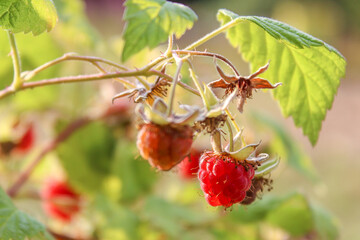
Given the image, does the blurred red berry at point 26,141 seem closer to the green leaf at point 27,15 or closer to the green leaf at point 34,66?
the green leaf at point 34,66

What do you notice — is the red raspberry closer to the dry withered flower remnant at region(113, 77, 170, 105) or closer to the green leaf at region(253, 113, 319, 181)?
the dry withered flower remnant at region(113, 77, 170, 105)

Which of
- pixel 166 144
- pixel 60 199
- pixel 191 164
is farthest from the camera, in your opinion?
pixel 60 199

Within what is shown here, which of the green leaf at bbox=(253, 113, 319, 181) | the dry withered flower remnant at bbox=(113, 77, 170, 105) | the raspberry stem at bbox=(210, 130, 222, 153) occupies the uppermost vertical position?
the dry withered flower remnant at bbox=(113, 77, 170, 105)

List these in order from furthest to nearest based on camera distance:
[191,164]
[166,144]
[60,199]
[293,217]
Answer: [60,199] < [293,217] < [191,164] < [166,144]

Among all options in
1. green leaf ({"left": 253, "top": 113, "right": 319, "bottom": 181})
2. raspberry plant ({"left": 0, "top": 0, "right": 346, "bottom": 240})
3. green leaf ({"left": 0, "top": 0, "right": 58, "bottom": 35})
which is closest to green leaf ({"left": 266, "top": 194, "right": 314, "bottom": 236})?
green leaf ({"left": 253, "top": 113, "right": 319, "bottom": 181})

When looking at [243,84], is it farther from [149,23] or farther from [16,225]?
[16,225]

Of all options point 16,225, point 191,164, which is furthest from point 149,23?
point 191,164

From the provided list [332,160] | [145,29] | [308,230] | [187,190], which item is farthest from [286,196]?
[332,160]
